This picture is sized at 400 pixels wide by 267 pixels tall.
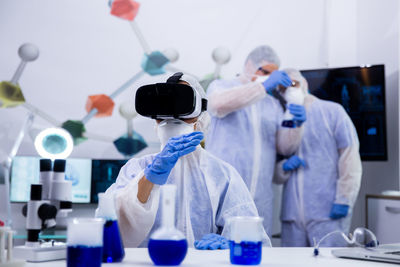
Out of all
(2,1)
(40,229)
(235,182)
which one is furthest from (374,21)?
(40,229)

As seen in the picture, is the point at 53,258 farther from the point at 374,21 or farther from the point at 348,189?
the point at 374,21

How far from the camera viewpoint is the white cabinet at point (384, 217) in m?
2.85

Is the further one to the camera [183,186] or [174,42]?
[174,42]

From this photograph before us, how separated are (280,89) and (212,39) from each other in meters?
0.70

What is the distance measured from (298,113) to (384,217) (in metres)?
0.85

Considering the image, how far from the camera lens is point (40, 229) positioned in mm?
1074

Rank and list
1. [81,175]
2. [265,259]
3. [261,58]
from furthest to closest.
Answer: [261,58] < [81,175] < [265,259]

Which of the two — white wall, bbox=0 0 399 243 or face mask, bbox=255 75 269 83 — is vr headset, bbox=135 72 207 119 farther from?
white wall, bbox=0 0 399 243

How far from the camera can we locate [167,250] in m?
0.99

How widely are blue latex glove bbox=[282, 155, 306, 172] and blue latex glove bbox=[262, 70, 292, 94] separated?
484mm

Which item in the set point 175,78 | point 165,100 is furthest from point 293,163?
point 165,100

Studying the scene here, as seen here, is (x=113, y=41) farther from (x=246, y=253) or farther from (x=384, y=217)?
(x=246, y=253)

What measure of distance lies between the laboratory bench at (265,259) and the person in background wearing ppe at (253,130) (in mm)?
1779

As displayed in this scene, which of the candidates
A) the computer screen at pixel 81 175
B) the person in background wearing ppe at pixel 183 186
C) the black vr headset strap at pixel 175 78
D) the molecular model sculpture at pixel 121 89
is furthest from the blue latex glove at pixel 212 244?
the molecular model sculpture at pixel 121 89
